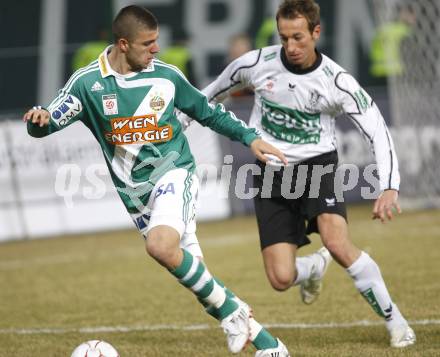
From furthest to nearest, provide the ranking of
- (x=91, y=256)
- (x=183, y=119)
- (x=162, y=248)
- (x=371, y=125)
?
1. (x=91, y=256)
2. (x=183, y=119)
3. (x=371, y=125)
4. (x=162, y=248)

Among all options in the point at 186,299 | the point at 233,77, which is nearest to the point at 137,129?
the point at 233,77

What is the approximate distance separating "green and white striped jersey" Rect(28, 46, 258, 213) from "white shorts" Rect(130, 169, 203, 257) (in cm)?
7

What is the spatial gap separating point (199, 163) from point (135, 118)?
8.06m

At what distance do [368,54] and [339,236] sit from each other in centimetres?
1372

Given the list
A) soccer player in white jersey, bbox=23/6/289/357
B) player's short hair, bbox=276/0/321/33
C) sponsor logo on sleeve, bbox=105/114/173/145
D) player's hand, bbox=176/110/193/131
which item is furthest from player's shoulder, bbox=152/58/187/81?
player's short hair, bbox=276/0/321/33

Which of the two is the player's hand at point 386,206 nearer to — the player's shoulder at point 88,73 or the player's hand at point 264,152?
the player's hand at point 264,152

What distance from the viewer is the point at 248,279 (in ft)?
31.1

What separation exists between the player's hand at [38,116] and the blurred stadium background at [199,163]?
5.01ft

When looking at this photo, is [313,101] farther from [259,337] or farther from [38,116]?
[38,116]

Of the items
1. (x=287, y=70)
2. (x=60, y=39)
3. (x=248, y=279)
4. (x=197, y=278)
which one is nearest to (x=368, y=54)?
(x=60, y=39)

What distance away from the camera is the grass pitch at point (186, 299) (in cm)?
657

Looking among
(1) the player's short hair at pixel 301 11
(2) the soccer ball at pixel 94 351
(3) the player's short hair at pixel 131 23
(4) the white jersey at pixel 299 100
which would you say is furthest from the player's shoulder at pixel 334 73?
(2) the soccer ball at pixel 94 351

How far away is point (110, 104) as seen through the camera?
19.9ft

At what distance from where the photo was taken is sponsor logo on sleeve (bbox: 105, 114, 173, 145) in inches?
239
